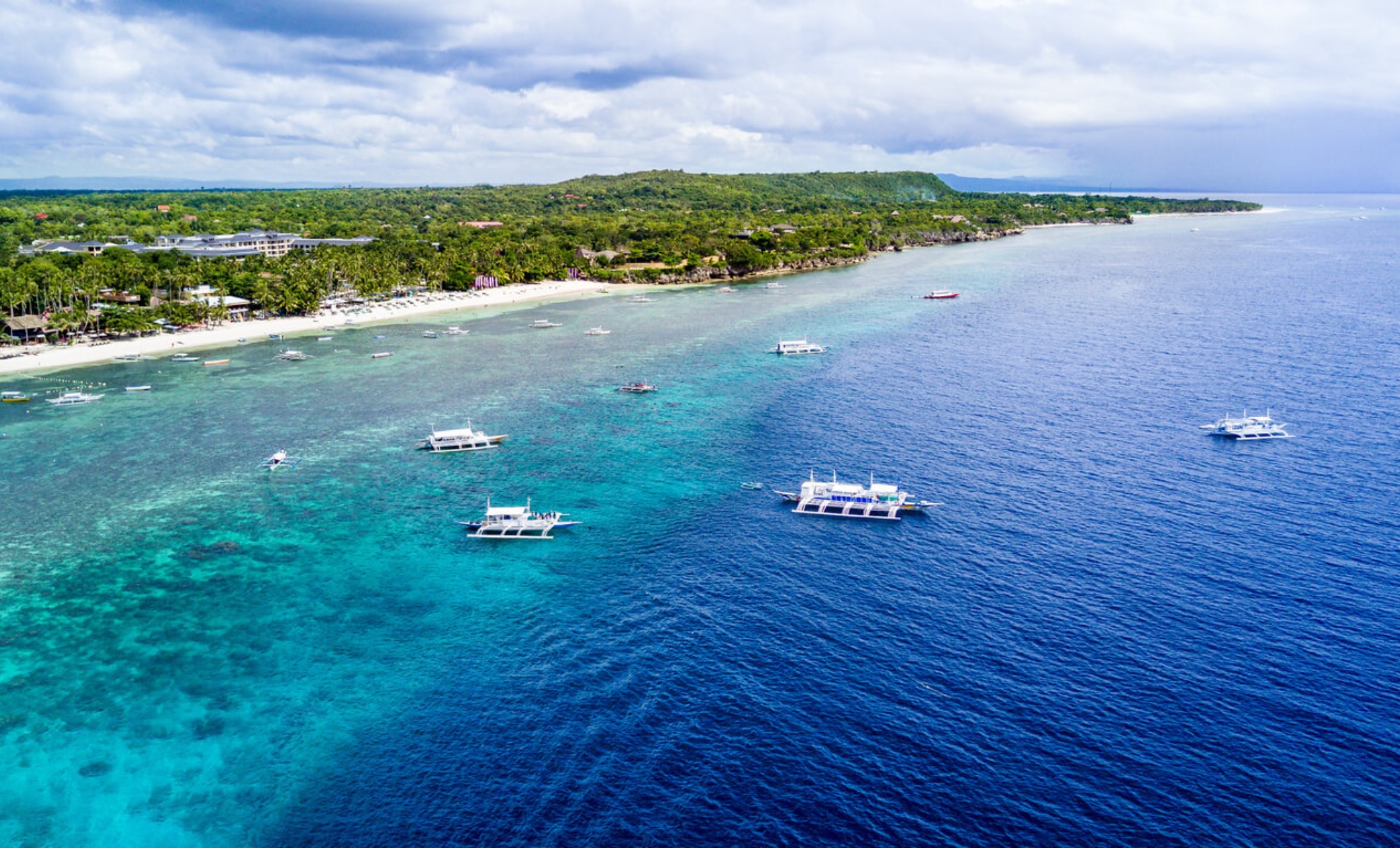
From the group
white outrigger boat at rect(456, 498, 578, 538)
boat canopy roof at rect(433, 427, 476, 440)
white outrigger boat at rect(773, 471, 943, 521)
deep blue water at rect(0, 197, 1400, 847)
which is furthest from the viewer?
Answer: boat canopy roof at rect(433, 427, 476, 440)

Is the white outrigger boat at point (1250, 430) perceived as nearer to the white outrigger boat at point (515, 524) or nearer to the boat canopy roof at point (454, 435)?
the white outrigger boat at point (515, 524)

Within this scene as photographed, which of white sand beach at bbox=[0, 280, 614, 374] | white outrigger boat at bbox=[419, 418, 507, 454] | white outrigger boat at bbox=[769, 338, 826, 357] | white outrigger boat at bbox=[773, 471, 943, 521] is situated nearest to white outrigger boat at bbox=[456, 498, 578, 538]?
white outrigger boat at bbox=[773, 471, 943, 521]

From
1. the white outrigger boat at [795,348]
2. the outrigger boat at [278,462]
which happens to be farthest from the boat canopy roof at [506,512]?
the white outrigger boat at [795,348]

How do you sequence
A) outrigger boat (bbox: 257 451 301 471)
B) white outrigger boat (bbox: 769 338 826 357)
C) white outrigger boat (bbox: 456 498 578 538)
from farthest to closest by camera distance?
1. white outrigger boat (bbox: 769 338 826 357)
2. outrigger boat (bbox: 257 451 301 471)
3. white outrigger boat (bbox: 456 498 578 538)

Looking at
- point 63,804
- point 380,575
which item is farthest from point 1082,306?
point 63,804

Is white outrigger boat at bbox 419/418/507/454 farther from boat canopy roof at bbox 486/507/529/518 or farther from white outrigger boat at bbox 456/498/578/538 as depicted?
boat canopy roof at bbox 486/507/529/518

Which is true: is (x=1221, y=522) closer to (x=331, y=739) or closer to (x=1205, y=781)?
(x=1205, y=781)
